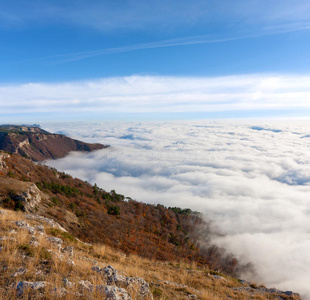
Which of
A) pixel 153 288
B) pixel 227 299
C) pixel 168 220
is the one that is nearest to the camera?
pixel 153 288

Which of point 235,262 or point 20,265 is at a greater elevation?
point 20,265

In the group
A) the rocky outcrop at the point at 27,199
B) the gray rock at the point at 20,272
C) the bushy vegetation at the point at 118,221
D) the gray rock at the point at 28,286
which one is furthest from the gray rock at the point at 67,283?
the bushy vegetation at the point at 118,221

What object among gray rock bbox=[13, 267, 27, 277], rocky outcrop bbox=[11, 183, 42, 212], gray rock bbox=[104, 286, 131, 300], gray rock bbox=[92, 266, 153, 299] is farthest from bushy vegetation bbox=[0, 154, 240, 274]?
gray rock bbox=[104, 286, 131, 300]

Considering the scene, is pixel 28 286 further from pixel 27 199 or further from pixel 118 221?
pixel 118 221

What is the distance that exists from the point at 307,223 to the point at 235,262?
103588 millimetres

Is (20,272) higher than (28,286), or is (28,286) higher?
(28,286)

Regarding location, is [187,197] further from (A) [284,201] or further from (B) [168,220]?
(B) [168,220]

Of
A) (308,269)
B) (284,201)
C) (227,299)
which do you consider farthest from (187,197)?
(227,299)

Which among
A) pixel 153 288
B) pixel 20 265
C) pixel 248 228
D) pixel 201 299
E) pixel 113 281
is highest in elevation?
pixel 20 265

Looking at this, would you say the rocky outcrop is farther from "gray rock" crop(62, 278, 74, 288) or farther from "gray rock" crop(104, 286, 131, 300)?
"gray rock" crop(104, 286, 131, 300)

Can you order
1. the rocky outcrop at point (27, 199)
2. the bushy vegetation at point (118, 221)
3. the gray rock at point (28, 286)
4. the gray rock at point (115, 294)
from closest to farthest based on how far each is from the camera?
the gray rock at point (28, 286) → the gray rock at point (115, 294) → the rocky outcrop at point (27, 199) → the bushy vegetation at point (118, 221)

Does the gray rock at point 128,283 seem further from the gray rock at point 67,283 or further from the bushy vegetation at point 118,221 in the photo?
the bushy vegetation at point 118,221

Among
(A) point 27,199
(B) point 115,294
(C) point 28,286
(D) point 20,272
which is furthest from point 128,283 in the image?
(A) point 27,199

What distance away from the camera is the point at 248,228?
139 m
